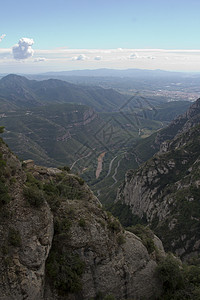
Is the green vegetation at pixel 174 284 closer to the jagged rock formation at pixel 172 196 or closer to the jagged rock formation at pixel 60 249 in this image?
the jagged rock formation at pixel 60 249

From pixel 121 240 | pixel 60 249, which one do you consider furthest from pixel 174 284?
pixel 60 249

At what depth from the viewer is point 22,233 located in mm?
19969

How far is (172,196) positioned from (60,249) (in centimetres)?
5266

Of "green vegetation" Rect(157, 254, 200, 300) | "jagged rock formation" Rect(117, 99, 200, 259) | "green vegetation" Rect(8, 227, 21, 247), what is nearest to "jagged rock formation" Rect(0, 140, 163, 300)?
"green vegetation" Rect(8, 227, 21, 247)

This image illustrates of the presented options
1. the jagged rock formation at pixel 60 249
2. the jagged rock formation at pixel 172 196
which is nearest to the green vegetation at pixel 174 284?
the jagged rock formation at pixel 60 249

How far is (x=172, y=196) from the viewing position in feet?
225

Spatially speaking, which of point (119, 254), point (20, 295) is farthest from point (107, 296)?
point (20, 295)

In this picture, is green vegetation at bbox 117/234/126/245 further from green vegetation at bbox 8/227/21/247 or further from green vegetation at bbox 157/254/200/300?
green vegetation at bbox 8/227/21/247

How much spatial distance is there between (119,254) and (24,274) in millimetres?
10987

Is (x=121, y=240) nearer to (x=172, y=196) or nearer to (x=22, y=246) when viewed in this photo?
(x=22, y=246)

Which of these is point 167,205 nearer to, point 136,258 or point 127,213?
point 127,213

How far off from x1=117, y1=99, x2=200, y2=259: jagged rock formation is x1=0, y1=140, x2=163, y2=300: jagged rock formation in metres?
29.1

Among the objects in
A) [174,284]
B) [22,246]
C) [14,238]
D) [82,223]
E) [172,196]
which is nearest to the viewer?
[14,238]

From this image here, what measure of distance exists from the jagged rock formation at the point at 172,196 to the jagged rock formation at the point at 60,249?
95.5 ft
